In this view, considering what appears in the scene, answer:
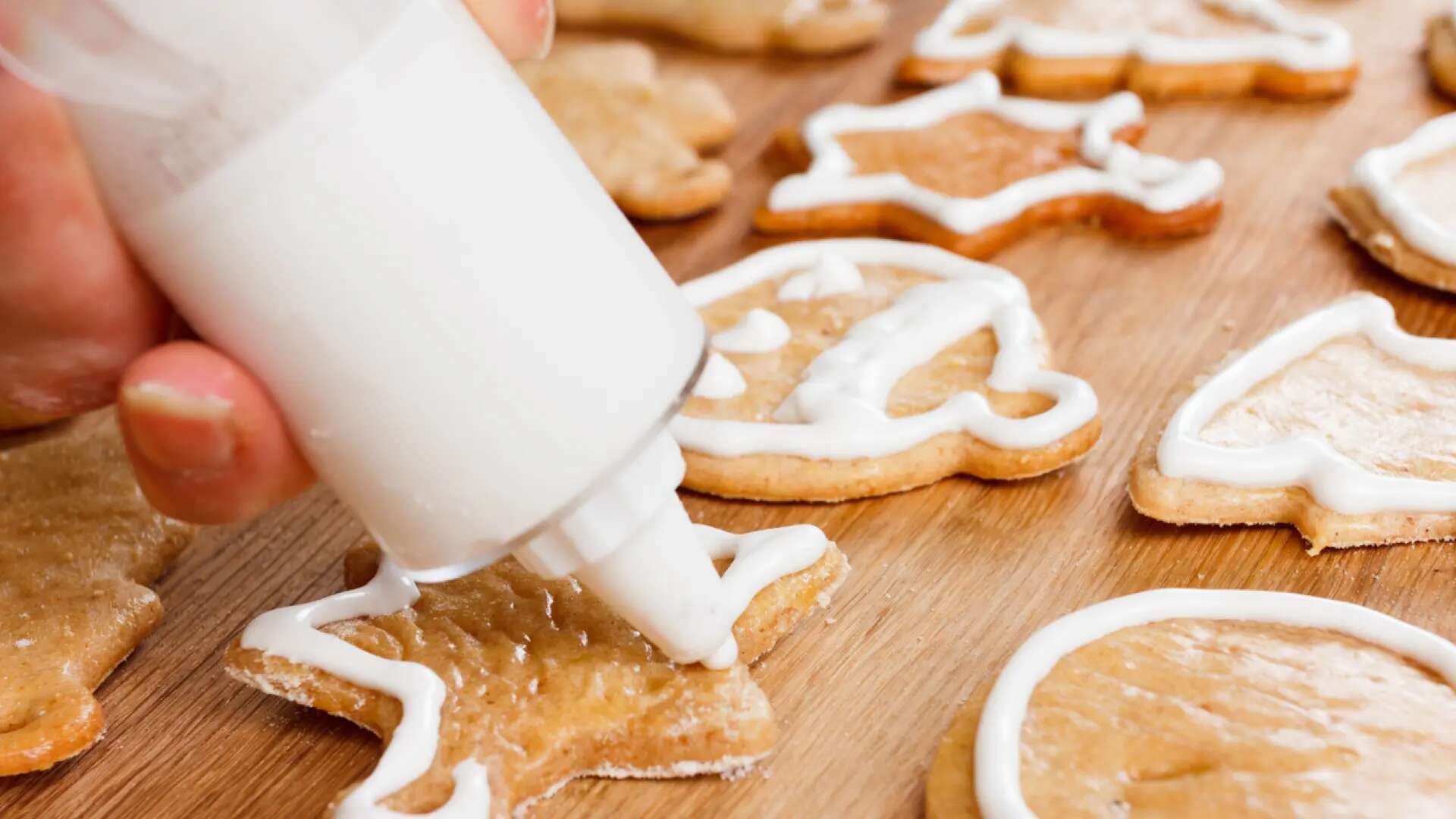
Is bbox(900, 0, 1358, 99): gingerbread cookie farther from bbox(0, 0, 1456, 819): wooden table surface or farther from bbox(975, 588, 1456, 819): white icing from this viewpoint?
bbox(975, 588, 1456, 819): white icing

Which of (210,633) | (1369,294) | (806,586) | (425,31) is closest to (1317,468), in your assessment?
(1369,294)

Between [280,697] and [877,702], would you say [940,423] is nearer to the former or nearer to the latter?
[877,702]

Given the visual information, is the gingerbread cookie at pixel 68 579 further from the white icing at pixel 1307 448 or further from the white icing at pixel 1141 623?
the white icing at pixel 1307 448

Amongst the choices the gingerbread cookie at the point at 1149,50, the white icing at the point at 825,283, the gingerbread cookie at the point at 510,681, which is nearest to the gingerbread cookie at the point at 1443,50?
the gingerbread cookie at the point at 1149,50

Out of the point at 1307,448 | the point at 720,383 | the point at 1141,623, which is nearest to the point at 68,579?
the point at 720,383

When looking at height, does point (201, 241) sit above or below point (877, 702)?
above

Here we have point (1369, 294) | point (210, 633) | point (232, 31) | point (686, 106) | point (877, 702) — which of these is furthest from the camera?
point (686, 106)
